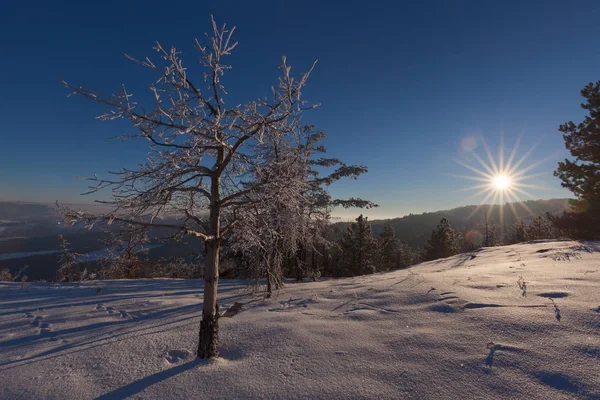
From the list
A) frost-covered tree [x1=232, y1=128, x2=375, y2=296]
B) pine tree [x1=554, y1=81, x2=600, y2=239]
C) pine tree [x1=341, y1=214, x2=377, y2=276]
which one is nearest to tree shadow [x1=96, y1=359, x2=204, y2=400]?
frost-covered tree [x1=232, y1=128, x2=375, y2=296]

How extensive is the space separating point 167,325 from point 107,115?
167 inches

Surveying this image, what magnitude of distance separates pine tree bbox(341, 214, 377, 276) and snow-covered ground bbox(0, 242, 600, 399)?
94.3ft

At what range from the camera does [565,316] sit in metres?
3.29

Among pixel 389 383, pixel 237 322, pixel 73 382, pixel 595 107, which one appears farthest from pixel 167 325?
pixel 595 107

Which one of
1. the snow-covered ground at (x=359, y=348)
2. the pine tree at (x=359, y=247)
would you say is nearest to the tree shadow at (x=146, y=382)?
the snow-covered ground at (x=359, y=348)

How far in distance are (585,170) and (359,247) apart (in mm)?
22447

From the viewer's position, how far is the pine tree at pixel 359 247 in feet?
112

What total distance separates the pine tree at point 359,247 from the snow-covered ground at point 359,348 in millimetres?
28756

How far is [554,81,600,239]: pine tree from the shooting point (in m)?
15.1

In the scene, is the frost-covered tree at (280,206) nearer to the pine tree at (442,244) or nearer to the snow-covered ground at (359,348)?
the snow-covered ground at (359,348)

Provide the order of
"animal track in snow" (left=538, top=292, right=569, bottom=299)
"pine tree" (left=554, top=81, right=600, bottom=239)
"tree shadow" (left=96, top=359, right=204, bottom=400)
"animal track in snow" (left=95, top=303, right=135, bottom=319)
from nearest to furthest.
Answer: "tree shadow" (left=96, top=359, right=204, bottom=400) < "animal track in snow" (left=538, top=292, right=569, bottom=299) < "animal track in snow" (left=95, top=303, right=135, bottom=319) < "pine tree" (left=554, top=81, right=600, bottom=239)

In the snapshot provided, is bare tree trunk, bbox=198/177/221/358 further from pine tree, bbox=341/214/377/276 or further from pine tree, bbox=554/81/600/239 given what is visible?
pine tree, bbox=341/214/377/276

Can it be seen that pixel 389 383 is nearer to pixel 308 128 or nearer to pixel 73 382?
pixel 73 382

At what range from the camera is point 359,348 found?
348 centimetres
